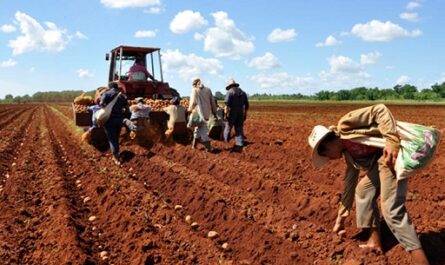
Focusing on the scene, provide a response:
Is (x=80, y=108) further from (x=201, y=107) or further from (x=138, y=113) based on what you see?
(x=201, y=107)

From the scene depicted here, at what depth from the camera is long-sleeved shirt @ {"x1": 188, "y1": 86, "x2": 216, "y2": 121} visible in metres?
9.71

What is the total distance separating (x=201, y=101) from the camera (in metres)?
9.77

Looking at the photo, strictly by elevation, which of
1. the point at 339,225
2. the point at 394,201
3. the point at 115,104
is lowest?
the point at 339,225

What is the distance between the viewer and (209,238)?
15.9 feet

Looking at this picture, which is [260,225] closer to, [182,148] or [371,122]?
[371,122]

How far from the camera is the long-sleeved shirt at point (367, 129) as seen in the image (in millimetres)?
3605

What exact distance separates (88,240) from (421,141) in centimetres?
330

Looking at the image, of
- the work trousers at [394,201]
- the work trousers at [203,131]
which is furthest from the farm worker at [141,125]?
the work trousers at [394,201]

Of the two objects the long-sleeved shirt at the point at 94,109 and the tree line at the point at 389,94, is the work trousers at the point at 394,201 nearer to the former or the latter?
the long-sleeved shirt at the point at 94,109

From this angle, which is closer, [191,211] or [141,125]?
[191,211]

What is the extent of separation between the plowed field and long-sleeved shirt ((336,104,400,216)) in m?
0.74

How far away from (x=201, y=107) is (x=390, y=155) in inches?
253

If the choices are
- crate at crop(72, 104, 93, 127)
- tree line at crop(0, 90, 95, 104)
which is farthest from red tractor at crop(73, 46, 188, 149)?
tree line at crop(0, 90, 95, 104)

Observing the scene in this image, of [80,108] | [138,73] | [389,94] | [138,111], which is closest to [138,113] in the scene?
[138,111]
